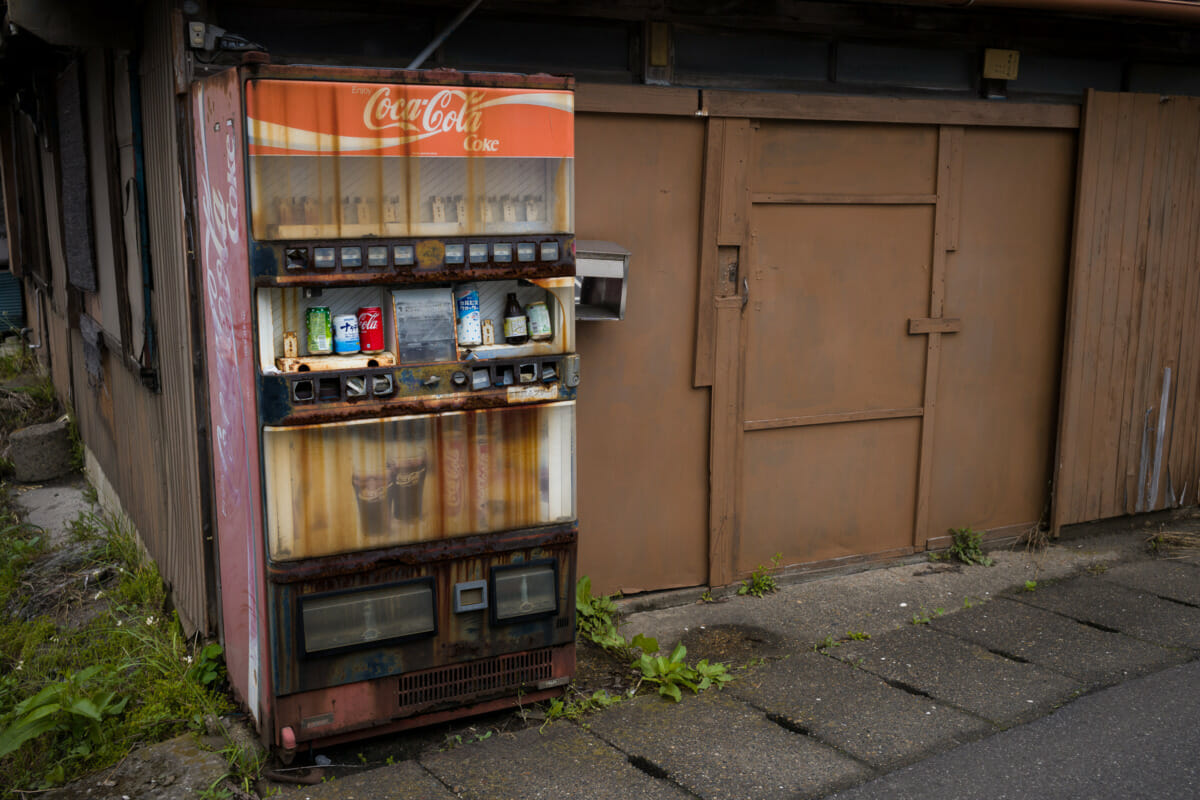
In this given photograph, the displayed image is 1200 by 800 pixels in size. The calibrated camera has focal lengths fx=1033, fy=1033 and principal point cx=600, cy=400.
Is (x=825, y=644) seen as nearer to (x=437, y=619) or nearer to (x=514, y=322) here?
(x=437, y=619)

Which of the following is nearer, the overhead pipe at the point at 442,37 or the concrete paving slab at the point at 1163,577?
the overhead pipe at the point at 442,37

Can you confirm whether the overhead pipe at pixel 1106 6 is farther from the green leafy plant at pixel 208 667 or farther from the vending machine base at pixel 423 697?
the green leafy plant at pixel 208 667

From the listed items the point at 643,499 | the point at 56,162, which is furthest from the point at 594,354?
the point at 56,162

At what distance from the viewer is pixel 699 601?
5.72 metres

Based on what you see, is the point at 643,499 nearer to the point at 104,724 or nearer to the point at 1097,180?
the point at 104,724

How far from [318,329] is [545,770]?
192 cm

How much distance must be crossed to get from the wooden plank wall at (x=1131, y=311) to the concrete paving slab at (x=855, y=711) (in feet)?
8.68

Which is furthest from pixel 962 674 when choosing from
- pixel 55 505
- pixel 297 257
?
pixel 55 505

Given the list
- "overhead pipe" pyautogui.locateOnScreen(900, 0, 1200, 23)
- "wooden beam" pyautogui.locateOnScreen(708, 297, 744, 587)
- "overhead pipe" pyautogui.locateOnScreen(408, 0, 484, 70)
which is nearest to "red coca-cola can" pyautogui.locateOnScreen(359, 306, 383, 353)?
"overhead pipe" pyautogui.locateOnScreen(408, 0, 484, 70)

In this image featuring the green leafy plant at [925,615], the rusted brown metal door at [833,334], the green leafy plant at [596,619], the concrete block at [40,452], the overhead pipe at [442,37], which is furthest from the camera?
the concrete block at [40,452]

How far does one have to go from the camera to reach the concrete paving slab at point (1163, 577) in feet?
19.6

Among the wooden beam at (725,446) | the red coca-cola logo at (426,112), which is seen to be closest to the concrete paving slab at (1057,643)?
the wooden beam at (725,446)

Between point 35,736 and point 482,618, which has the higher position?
point 482,618

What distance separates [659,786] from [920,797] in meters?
0.97
